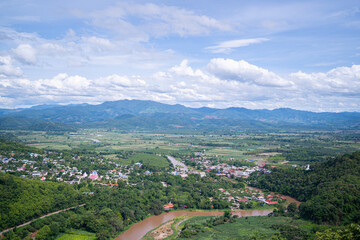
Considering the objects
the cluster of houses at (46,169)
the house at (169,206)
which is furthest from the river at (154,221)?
the cluster of houses at (46,169)

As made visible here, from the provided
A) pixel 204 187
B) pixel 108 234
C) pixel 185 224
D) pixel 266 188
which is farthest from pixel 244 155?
pixel 108 234

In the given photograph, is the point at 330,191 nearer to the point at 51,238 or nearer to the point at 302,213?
the point at 302,213

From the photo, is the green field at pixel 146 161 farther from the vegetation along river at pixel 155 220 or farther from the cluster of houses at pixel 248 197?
the vegetation along river at pixel 155 220

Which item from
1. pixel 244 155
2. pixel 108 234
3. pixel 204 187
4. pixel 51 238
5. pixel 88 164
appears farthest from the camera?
pixel 244 155

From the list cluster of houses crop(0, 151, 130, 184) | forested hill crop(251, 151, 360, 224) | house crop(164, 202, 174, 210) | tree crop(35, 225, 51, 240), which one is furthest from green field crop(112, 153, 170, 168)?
tree crop(35, 225, 51, 240)

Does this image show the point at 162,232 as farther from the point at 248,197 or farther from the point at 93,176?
the point at 93,176

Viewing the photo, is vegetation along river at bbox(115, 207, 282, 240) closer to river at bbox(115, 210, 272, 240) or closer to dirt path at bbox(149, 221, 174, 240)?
river at bbox(115, 210, 272, 240)
